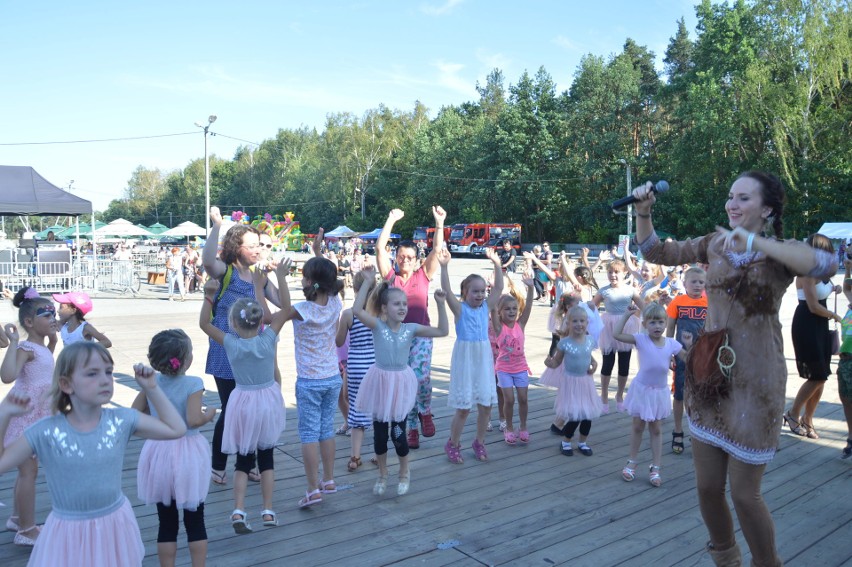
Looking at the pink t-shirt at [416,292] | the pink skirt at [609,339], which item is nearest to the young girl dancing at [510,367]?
the pink t-shirt at [416,292]

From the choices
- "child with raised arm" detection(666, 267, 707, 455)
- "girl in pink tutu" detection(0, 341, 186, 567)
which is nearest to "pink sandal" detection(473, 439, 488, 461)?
"child with raised arm" detection(666, 267, 707, 455)

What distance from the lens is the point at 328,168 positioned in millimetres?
68062

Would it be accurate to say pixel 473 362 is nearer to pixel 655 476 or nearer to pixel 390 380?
pixel 390 380

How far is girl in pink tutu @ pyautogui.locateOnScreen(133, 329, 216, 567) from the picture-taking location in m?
3.07

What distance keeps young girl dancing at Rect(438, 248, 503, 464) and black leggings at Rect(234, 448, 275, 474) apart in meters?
1.60

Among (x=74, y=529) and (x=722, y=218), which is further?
(x=722, y=218)

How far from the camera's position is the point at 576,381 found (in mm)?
5242

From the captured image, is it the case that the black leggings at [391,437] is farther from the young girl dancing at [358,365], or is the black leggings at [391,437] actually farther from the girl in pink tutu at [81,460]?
the girl in pink tutu at [81,460]

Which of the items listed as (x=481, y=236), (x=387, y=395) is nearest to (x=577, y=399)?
(x=387, y=395)

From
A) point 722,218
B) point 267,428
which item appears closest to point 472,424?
point 267,428

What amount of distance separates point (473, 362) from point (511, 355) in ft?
2.12

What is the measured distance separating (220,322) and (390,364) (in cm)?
122

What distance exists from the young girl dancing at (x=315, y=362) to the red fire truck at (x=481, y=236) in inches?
1665

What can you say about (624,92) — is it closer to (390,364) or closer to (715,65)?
(715,65)
